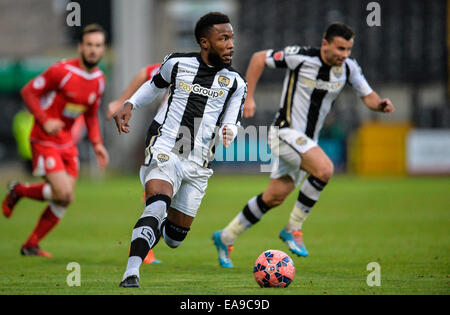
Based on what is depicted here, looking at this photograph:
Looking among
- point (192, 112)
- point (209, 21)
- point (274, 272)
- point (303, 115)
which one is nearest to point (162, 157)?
point (192, 112)

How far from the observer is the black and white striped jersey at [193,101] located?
6227mm

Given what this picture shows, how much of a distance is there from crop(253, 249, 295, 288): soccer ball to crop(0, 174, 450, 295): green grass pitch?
0.11 meters

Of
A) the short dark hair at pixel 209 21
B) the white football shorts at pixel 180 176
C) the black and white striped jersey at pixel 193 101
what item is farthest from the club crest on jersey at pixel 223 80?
the white football shorts at pixel 180 176

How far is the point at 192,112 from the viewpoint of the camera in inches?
245

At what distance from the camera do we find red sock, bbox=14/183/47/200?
28.3 ft

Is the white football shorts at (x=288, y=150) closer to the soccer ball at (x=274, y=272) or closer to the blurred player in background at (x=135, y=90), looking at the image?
the blurred player in background at (x=135, y=90)

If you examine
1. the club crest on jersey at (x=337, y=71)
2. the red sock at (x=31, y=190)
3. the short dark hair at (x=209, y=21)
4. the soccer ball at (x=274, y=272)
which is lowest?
the red sock at (x=31, y=190)

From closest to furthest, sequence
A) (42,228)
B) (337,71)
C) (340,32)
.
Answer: (340,32), (337,71), (42,228)

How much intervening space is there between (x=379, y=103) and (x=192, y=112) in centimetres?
241

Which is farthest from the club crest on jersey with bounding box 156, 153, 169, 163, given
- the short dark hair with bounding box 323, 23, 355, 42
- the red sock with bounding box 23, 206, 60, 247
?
the red sock with bounding box 23, 206, 60, 247

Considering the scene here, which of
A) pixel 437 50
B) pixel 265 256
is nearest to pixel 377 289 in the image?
pixel 265 256

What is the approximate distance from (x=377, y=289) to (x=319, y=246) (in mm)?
3274

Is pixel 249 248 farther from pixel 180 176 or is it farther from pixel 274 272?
pixel 274 272
